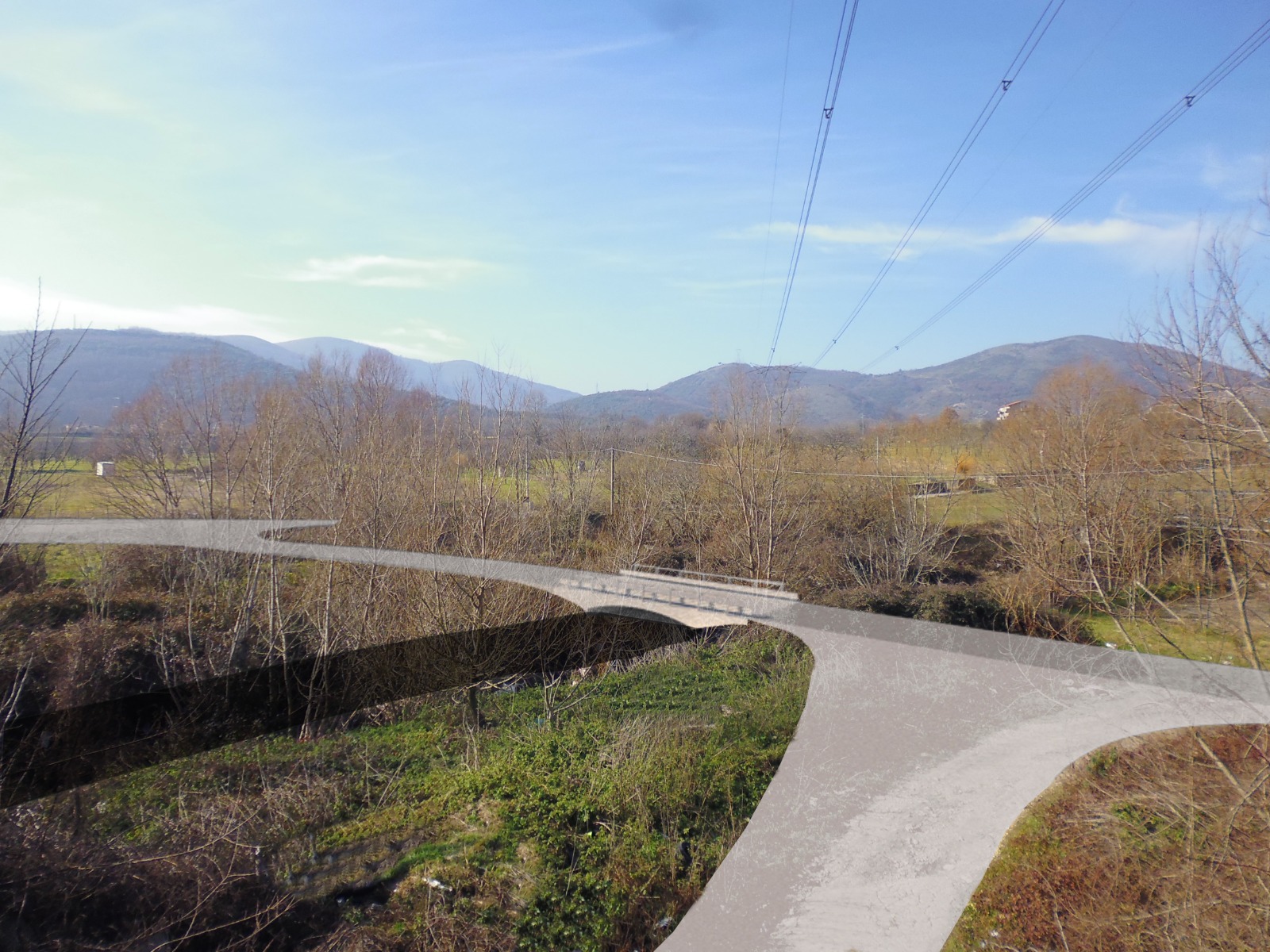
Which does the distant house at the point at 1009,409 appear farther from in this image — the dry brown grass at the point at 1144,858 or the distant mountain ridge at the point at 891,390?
the dry brown grass at the point at 1144,858

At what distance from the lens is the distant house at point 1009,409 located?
12195 mm

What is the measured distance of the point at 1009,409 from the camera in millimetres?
12758

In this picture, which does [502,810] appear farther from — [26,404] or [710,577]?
[710,577]

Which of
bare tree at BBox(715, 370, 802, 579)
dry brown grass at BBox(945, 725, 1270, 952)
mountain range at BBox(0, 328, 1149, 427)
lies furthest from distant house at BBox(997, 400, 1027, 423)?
dry brown grass at BBox(945, 725, 1270, 952)

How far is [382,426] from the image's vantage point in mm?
10023

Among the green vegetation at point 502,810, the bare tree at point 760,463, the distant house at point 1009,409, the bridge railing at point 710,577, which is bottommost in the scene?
the green vegetation at point 502,810

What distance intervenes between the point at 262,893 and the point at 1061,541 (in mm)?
8543

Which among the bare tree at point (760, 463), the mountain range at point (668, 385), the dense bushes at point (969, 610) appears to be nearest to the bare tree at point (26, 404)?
the mountain range at point (668, 385)

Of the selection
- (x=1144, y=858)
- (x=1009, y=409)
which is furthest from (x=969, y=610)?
(x=1009, y=409)
